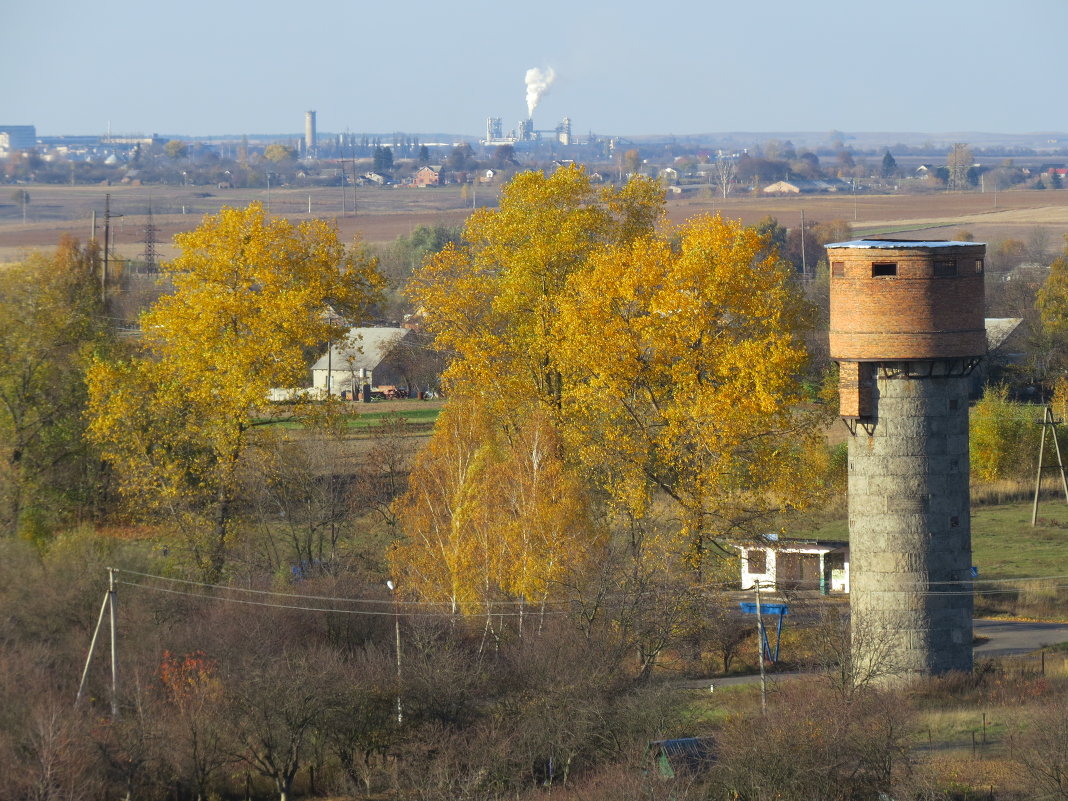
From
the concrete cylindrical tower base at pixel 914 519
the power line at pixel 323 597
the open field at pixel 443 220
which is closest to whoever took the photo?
the concrete cylindrical tower base at pixel 914 519

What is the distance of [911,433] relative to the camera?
28953 millimetres

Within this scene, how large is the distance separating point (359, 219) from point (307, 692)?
165 meters

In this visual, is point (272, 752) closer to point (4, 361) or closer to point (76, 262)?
point (4, 361)

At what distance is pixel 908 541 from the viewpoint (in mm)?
29047

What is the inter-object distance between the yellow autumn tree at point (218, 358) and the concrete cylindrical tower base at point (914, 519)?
14133mm

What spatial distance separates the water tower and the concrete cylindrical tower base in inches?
0.7

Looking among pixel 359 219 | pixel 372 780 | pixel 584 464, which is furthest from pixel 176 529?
pixel 359 219

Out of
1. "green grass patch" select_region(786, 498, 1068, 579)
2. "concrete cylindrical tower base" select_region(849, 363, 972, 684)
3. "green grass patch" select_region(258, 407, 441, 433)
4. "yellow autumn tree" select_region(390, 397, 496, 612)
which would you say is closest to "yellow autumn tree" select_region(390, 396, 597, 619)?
"yellow autumn tree" select_region(390, 397, 496, 612)

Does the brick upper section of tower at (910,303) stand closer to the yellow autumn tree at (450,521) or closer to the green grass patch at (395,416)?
the yellow autumn tree at (450,521)

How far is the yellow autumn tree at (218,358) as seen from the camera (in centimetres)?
3644

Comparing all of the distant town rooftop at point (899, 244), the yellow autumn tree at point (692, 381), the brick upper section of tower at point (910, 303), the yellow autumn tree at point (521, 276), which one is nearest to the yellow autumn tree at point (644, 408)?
the yellow autumn tree at point (692, 381)

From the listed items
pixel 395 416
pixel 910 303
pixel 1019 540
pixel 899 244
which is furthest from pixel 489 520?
pixel 395 416

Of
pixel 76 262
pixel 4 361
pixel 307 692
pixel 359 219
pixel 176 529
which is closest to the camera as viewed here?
pixel 307 692

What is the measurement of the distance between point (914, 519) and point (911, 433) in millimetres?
1612
